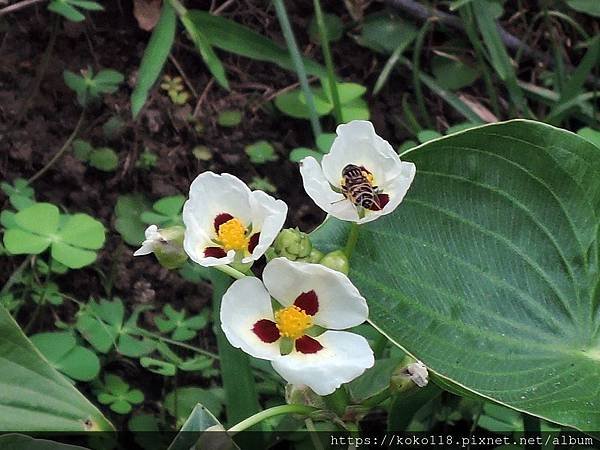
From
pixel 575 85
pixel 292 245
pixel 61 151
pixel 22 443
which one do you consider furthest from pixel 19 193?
pixel 575 85

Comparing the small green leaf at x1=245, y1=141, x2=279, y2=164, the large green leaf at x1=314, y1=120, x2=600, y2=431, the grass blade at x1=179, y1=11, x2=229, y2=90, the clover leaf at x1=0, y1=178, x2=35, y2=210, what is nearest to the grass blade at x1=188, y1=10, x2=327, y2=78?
the grass blade at x1=179, y1=11, x2=229, y2=90

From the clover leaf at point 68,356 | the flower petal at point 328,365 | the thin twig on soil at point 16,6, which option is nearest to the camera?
the flower petal at point 328,365

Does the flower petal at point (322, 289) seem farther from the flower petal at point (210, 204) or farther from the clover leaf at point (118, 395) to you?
the clover leaf at point (118, 395)

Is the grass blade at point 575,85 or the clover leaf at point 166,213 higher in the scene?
the grass blade at point 575,85

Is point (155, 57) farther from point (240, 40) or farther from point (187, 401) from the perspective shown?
point (187, 401)

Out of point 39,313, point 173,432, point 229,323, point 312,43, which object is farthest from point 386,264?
point 312,43

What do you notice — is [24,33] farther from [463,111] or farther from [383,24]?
[463,111]

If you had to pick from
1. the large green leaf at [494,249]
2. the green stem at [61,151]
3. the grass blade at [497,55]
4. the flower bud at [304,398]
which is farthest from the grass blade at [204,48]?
the flower bud at [304,398]
